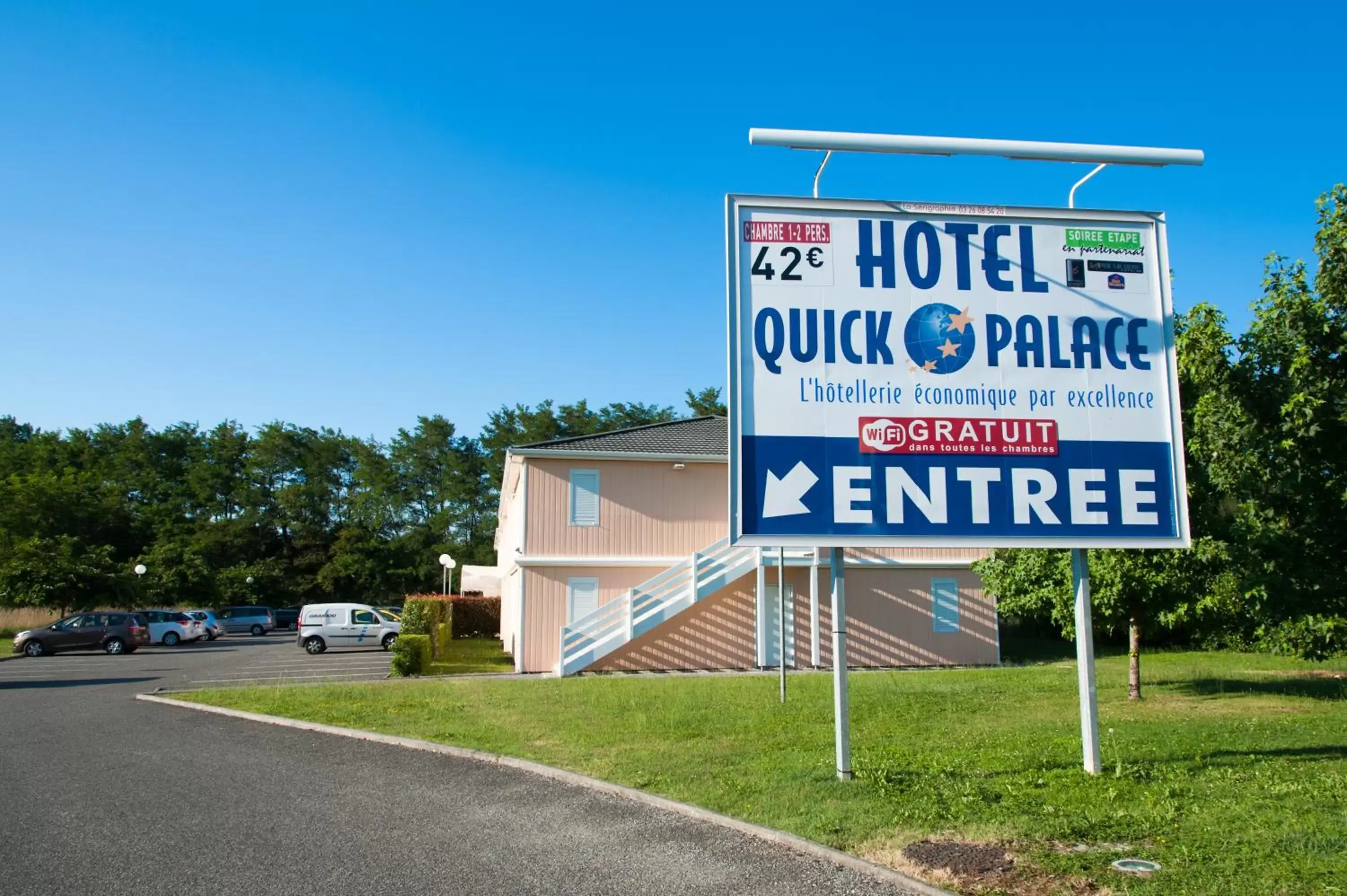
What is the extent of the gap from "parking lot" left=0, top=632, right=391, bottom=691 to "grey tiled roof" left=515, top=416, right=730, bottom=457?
673cm

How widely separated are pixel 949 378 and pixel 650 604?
14.0m

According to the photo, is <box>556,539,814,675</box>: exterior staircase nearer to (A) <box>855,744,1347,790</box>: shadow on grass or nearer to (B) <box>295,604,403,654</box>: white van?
(B) <box>295,604,403,654</box>: white van

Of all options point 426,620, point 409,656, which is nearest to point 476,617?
point 426,620

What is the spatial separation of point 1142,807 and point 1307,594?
668 centimetres

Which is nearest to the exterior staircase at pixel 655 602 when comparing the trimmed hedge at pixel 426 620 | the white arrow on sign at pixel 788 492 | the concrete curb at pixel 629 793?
the trimmed hedge at pixel 426 620

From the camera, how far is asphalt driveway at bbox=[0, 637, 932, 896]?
5859 mm

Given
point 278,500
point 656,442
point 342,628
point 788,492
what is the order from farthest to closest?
point 278,500 → point 342,628 → point 656,442 → point 788,492

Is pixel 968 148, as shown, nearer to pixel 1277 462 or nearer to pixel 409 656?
pixel 1277 462

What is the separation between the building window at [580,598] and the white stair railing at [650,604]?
35 cm

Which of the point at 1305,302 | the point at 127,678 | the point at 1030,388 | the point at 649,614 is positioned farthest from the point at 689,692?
the point at 127,678

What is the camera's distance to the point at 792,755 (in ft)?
31.2

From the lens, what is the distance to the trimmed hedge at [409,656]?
64.9 ft

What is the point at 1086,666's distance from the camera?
878cm

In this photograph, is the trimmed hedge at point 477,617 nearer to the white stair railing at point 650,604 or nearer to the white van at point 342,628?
the white van at point 342,628
